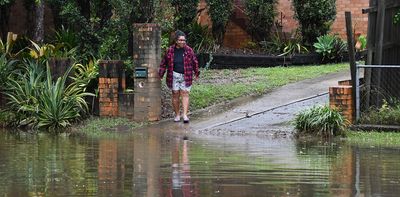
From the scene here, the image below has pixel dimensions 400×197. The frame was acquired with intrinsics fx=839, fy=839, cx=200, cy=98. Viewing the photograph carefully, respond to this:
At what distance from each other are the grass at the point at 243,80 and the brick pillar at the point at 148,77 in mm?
1063

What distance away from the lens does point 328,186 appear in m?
8.74

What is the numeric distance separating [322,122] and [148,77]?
369cm

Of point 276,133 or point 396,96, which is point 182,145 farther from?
point 396,96

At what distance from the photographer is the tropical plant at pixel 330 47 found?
72.0 feet

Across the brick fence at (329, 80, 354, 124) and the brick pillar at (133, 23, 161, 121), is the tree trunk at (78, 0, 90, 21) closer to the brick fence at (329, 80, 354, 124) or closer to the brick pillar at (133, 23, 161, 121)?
the brick pillar at (133, 23, 161, 121)

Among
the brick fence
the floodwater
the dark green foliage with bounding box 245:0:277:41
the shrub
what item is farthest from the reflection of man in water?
the dark green foliage with bounding box 245:0:277:41

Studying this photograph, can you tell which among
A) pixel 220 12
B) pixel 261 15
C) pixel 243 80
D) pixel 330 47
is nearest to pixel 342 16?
pixel 330 47

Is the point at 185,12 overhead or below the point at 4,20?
overhead

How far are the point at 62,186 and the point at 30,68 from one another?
25.8ft

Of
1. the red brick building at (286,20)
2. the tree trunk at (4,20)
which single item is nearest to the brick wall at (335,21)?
the red brick building at (286,20)

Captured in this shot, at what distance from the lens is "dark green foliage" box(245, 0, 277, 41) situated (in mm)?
22938

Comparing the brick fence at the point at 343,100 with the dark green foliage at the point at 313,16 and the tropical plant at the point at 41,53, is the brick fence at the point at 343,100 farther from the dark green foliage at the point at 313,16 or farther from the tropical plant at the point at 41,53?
the dark green foliage at the point at 313,16

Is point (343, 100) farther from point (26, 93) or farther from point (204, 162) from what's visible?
point (26, 93)

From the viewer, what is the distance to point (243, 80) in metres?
19.2
